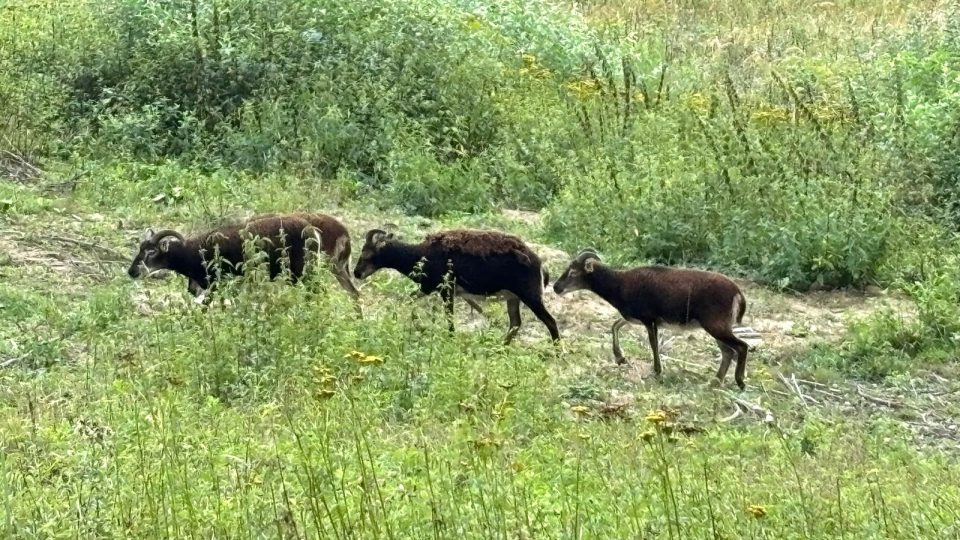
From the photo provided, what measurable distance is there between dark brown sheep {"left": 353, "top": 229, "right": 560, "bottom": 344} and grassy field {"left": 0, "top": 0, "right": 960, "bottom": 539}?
34 centimetres

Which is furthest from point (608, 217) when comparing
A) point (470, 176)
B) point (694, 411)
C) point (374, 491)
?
point (374, 491)

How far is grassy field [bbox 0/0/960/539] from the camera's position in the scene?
5906 mm

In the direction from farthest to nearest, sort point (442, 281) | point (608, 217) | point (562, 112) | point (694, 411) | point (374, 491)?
1. point (562, 112)
2. point (608, 217)
3. point (442, 281)
4. point (694, 411)
5. point (374, 491)

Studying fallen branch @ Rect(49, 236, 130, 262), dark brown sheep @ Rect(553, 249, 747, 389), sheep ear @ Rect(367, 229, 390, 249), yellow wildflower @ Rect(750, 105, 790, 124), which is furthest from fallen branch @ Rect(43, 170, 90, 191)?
yellow wildflower @ Rect(750, 105, 790, 124)

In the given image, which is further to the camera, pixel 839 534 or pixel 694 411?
pixel 694 411

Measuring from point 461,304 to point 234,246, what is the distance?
2163 millimetres

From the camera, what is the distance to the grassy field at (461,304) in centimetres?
591

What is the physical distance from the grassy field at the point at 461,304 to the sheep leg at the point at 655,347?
10 cm

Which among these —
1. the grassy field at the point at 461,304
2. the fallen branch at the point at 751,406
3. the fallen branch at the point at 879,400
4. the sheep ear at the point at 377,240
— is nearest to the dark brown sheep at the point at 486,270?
the grassy field at the point at 461,304

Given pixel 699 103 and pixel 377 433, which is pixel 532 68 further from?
pixel 377 433

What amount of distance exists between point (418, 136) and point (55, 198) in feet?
13.4

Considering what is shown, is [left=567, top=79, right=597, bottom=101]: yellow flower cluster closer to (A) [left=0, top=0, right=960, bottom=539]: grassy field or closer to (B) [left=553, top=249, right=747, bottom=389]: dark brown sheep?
(A) [left=0, top=0, right=960, bottom=539]: grassy field

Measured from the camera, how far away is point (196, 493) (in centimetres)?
584

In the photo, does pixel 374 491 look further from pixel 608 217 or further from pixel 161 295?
pixel 608 217
